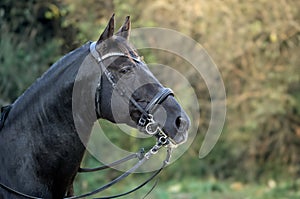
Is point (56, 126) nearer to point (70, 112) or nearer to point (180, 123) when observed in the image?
point (70, 112)

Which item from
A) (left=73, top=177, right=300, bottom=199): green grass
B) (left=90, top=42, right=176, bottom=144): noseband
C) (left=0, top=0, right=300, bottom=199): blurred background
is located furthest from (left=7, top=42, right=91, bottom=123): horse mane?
(left=73, top=177, right=300, bottom=199): green grass

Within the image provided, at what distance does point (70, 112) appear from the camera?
13.0ft

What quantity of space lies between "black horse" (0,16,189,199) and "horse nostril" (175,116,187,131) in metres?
0.02

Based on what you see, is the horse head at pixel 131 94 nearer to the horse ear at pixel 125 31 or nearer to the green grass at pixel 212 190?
the horse ear at pixel 125 31

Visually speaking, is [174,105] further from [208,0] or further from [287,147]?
[287,147]

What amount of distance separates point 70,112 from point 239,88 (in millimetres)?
9529

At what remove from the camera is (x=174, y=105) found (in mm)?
3883

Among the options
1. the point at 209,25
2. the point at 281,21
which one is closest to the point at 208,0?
the point at 209,25

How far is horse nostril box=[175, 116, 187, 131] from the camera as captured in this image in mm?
3838

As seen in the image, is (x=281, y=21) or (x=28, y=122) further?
(x=281, y=21)

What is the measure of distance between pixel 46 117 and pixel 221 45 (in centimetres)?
888

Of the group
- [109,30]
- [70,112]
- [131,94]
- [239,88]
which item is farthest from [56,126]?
[239,88]

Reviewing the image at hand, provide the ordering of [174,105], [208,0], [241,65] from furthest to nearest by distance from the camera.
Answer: [241,65], [208,0], [174,105]

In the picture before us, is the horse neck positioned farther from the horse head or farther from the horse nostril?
the horse nostril
